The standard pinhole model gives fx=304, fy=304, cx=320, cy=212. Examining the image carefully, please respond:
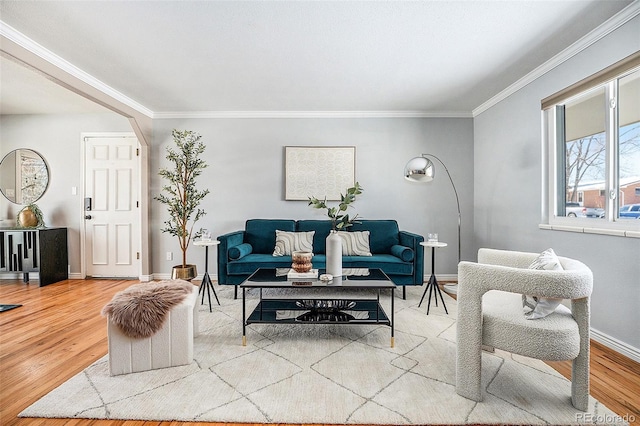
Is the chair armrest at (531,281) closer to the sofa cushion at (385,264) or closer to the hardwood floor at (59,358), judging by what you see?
the hardwood floor at (59,358)

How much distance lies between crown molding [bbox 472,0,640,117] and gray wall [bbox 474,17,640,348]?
4cm

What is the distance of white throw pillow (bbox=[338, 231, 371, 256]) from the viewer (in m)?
3.68

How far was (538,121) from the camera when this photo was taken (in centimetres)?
307

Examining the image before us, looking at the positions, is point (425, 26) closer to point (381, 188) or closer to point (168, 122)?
point (381, 188)

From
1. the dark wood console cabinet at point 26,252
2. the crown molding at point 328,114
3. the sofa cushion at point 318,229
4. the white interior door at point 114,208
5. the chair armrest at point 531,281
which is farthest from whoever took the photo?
the white interior door at point 114,208

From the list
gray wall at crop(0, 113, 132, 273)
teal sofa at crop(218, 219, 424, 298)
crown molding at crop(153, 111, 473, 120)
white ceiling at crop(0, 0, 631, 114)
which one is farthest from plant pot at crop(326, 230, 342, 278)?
gray wall at crop(0, 113, 132, 273)

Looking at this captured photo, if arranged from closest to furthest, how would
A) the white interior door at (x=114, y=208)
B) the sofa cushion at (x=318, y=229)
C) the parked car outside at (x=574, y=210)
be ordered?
the parked car outside at (x=574, y=210) → the sofa cushion at (x=318, y=229) → the white interior door at (x=114, y=208)

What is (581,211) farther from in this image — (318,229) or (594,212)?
(318,229)

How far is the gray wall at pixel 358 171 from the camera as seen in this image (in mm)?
4402

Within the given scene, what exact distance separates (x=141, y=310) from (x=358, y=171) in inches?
129

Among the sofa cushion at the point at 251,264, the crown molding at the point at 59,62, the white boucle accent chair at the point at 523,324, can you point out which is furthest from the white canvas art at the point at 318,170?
the white boucle accent chair at the point at 523,324

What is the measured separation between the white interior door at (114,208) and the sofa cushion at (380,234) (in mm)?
3258

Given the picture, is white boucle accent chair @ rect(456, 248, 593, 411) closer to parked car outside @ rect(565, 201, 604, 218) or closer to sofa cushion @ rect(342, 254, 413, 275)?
parked car outside @ rect(565, 201, 604, 218)

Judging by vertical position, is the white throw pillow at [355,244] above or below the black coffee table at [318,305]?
above
